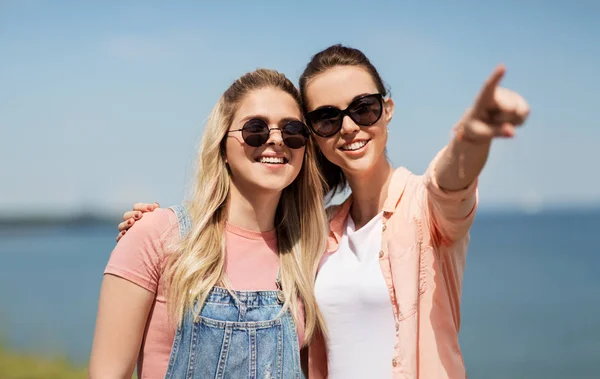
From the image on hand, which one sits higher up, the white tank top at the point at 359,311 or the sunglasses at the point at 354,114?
the sunglasses at the point at 354,114

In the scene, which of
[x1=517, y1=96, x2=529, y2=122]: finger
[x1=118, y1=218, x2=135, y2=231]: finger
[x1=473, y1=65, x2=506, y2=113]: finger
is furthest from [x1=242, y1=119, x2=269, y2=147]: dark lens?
[x1=517, y1=96, x2=529, y2=122]: finger

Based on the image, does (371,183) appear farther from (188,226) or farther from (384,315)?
(188,226)

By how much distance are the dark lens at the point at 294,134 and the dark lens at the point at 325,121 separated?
3.1 inches

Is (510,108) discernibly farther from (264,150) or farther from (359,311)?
(264,150)

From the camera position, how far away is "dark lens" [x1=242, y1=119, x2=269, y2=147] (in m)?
3.53

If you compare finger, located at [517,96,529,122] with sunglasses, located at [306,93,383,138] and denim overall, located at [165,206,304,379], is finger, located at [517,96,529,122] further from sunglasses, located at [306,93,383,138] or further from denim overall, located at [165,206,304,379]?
denim overall, located at [165,206,304,379]

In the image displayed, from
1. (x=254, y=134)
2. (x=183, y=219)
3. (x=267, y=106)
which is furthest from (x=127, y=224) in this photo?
(x=267, y=106)

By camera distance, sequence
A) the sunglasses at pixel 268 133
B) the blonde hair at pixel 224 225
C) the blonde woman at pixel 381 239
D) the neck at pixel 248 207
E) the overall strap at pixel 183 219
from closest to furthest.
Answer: the blonde woman at pixel 381 239, the blonde hair at pixel 224 225, the overall strap at pixel 183 219, the sunglasses at pixel 268 133, the neck at pixel 248 207

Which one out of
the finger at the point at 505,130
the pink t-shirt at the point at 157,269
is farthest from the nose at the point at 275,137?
the finger at the point at 505,130

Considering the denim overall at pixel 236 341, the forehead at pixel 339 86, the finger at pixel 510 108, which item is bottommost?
the denim overall at pixel 236 341

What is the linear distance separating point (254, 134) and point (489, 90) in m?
1.66

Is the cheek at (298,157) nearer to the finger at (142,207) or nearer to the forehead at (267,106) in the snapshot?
the forehead at (267,106)

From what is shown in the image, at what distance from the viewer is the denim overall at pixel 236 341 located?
325cm

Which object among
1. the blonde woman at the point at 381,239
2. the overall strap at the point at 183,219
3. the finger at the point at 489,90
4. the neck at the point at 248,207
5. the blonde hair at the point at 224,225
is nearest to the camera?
the finger at the point at 489,90
